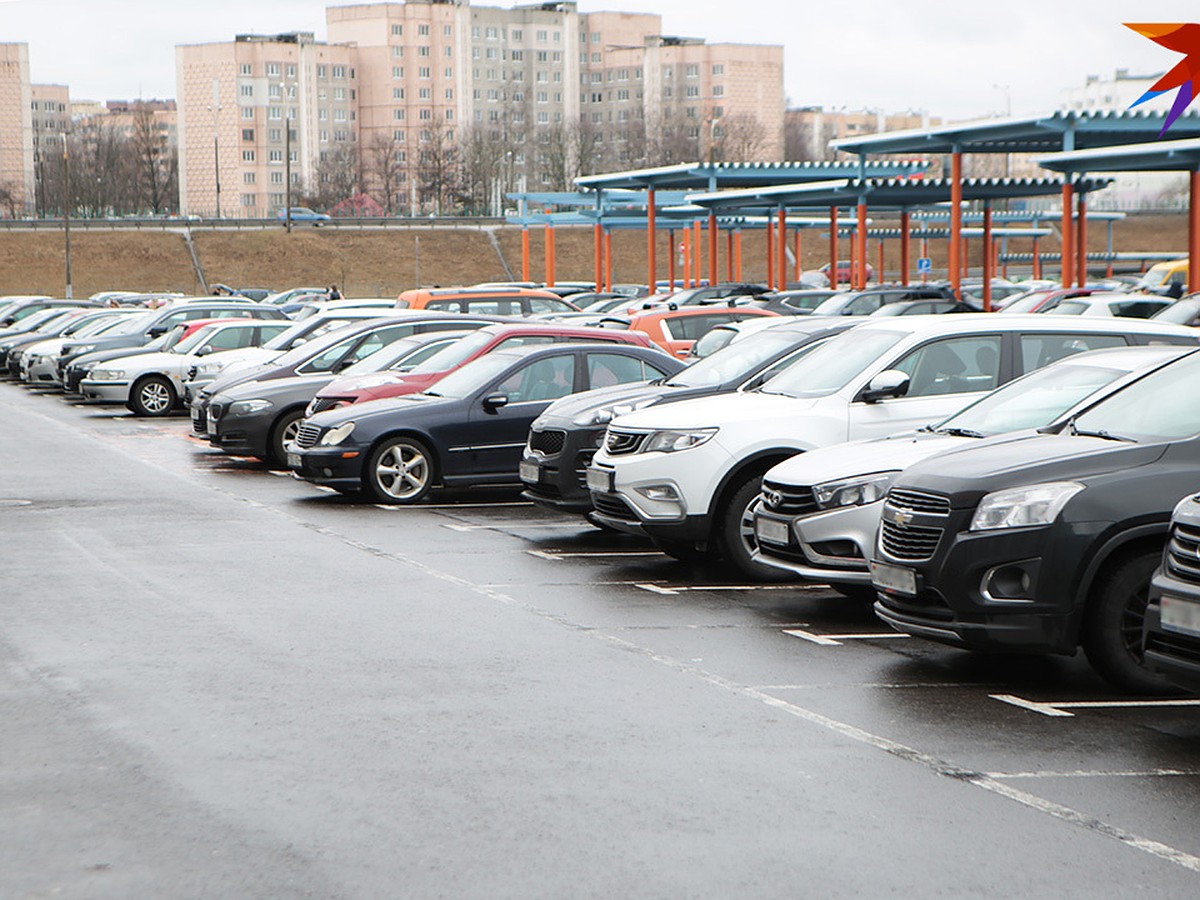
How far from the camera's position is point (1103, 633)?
25.7 feet

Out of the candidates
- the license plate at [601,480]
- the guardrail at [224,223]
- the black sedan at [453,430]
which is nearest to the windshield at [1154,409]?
the license plate at [601,480]

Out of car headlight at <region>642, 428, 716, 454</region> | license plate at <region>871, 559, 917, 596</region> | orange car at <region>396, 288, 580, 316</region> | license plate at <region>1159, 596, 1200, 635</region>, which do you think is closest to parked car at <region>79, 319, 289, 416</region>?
orange car at <region>396, 288, 580, 316</region>

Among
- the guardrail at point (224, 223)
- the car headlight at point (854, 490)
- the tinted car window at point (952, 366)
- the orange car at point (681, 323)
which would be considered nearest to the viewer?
the car headlight at point (854, 490)

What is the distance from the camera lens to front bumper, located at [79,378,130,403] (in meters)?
27.9

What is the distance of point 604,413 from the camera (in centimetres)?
1343

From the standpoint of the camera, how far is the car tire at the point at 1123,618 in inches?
308

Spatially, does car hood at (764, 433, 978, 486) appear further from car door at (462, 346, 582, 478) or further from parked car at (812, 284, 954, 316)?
parked car at (812, 284, 954, 316)

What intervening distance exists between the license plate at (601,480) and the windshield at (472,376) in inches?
151

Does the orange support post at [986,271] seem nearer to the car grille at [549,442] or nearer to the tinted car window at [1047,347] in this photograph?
the car grille at [549,442]

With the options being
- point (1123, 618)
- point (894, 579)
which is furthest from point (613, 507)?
point (1123, 618)

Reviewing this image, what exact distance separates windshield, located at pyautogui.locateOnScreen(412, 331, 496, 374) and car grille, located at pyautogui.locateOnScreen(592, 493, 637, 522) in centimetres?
584

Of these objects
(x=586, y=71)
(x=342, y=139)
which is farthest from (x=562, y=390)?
(x=586, y=71)

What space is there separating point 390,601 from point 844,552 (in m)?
2.81

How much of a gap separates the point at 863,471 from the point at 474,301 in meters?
19.5
